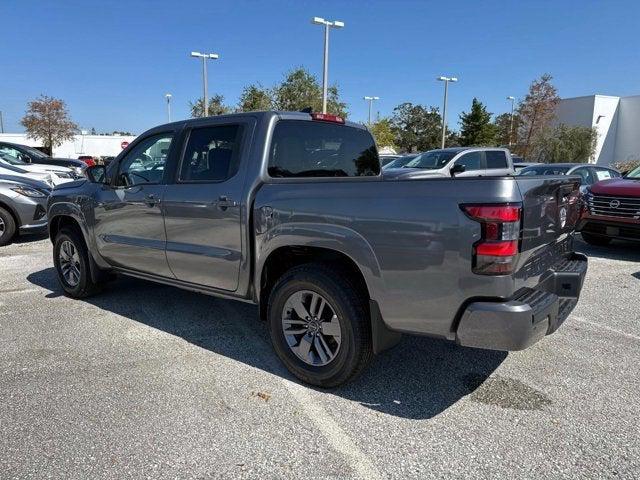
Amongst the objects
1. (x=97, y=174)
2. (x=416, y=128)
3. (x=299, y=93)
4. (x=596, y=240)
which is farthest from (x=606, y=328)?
(x=416, y=128)

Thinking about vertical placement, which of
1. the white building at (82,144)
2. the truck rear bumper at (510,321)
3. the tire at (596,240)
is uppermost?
the white building at (82,144)

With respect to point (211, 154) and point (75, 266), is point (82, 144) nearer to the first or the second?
point (75, 266)

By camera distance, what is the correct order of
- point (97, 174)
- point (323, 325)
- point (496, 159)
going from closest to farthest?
point (323, 325), point (97, 174), point (496, 159)

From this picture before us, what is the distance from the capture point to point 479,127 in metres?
50.1

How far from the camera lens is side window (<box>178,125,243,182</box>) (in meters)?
3.83

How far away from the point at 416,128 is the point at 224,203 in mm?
70836

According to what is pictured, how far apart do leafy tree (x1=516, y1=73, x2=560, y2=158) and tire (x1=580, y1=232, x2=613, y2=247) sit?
3554 cm

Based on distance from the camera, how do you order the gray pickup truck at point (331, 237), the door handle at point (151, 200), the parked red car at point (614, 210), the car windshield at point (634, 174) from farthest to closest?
the car windshield at point (634, 174)
the parked red car at point (614, 210)
the door handle at point (151, 200)
the gray pickup truck at point (331, 237)

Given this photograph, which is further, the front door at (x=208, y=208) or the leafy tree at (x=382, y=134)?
the leafy tree at (x=382, y=134)

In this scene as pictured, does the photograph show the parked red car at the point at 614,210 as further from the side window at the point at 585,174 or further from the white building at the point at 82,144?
the white building at the point at 82,144

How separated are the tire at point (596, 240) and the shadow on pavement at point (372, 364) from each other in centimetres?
591

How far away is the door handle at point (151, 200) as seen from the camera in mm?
4293

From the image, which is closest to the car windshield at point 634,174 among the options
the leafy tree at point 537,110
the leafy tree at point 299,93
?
the leafy tree at point 299,93

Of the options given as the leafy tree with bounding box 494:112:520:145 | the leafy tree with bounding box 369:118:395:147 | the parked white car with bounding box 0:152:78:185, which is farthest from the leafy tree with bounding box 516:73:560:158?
the parked white car with bounding box 0:152:78:185
